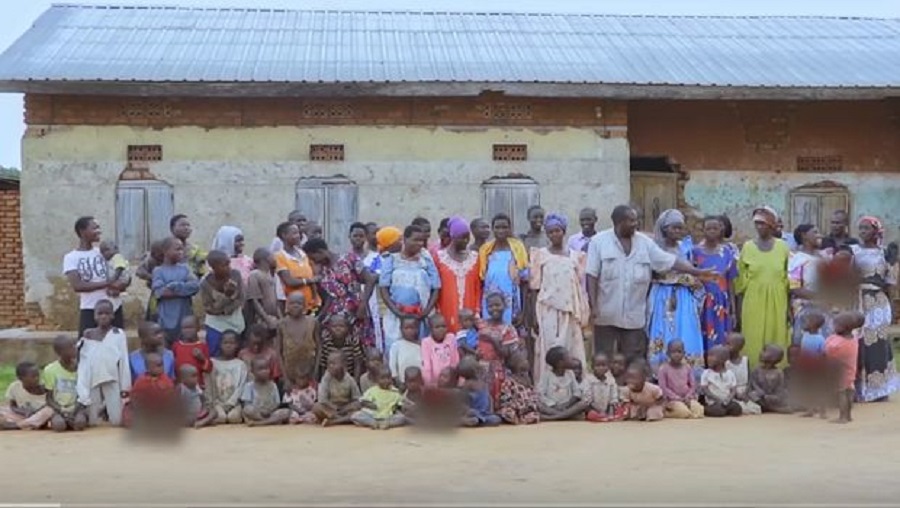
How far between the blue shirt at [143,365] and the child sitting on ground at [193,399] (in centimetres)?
10

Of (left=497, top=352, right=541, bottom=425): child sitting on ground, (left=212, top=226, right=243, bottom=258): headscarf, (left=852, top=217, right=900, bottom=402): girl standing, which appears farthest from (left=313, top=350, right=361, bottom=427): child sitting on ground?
(left=852, top=217, right=900, bottom=402): girl standing

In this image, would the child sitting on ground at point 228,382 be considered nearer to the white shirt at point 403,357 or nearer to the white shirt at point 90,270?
the white shirt at point 403,357

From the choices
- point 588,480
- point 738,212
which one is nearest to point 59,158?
point 738,212

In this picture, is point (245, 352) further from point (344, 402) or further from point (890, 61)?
point (890, 61)

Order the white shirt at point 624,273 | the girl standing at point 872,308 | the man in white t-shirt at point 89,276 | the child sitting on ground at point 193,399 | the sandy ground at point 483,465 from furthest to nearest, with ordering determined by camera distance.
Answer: the girl standing at point 872,308, the man in white t-shirt at point 89,276, the white shirt at point 624,273, the child sitting on ground at point 193,399, the sandy ground at point 483,465

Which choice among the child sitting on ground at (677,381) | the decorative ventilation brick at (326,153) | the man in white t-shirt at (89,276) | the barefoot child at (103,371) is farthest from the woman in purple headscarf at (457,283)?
the decorative ventilation brick at (326,153)

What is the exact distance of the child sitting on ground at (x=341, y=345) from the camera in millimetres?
8703

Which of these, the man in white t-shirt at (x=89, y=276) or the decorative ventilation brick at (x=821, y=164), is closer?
the man in white t-shirt at (x=89, y=276)

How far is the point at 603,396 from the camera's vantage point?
27.9 feet

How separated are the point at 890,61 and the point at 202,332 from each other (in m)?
10.0

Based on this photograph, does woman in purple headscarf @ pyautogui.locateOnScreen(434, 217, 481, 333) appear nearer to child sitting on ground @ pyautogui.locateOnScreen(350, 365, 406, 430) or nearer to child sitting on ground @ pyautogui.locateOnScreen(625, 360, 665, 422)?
child sitting on ground @ pyautogui.locateOnScreen(350, 365, 406, 430)

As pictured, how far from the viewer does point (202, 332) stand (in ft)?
30.4

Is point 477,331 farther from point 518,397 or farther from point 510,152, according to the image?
point 510,152

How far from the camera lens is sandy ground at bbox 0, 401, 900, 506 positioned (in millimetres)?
5770
